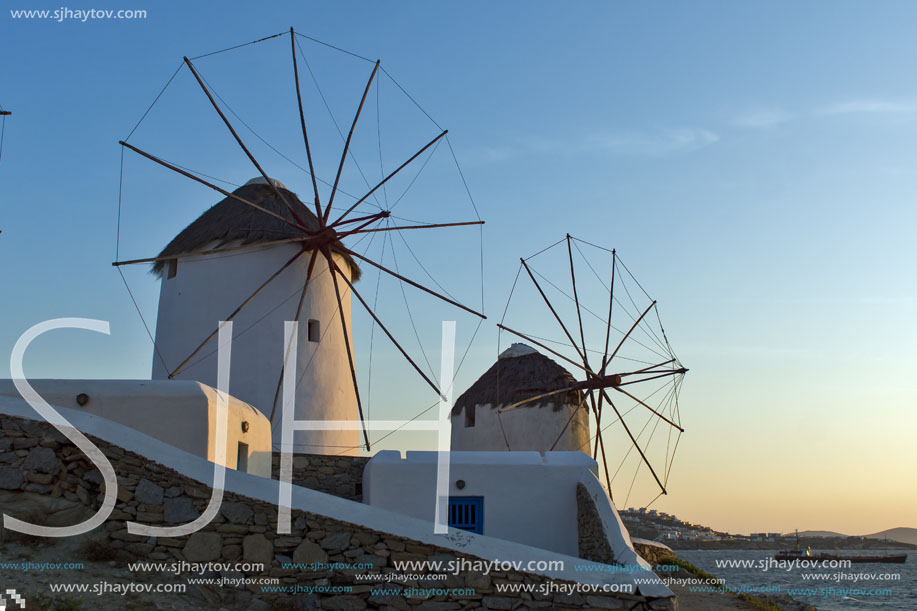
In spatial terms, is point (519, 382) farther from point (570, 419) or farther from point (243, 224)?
point (243, 224)

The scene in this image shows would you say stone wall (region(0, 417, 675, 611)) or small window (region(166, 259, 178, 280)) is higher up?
small window (region(166, 259, 178, 280))

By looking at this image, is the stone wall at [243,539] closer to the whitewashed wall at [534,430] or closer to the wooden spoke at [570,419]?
the wooden spoke at [570,419]

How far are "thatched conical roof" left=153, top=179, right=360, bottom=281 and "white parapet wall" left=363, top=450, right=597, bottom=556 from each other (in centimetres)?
490

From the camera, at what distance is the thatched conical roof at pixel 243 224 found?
15.1 m

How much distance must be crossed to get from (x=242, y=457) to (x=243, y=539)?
3.84 metres

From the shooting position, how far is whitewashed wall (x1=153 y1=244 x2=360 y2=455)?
571 inches

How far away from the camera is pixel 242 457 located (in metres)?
11.4

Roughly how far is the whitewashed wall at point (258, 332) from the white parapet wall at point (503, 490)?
9.90ft

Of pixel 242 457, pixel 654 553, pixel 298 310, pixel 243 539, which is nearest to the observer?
pixel 243 539

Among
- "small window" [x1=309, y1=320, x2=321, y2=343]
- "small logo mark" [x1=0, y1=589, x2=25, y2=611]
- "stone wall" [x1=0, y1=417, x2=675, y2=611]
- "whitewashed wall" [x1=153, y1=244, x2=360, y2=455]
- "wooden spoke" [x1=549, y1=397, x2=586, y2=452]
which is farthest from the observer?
"wooden spoke" [x1=549, y1=397, x2=586, y2=452]

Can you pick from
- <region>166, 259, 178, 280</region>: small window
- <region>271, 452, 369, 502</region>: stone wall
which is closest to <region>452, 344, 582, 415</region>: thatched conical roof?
<region>271, 452, 369, 502</region>: stone wall

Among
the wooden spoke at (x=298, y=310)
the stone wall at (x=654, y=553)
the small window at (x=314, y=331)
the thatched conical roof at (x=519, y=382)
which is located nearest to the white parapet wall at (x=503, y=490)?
the wooden spoke at (x=298, y=310)

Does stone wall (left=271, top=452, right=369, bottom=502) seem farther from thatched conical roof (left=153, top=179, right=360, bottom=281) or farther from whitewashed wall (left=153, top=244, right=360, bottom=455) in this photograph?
thatched conical roof (left=153, top=179, right=360, bottom=281)

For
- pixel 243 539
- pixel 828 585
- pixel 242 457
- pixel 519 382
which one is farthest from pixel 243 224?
pixel 828 585
